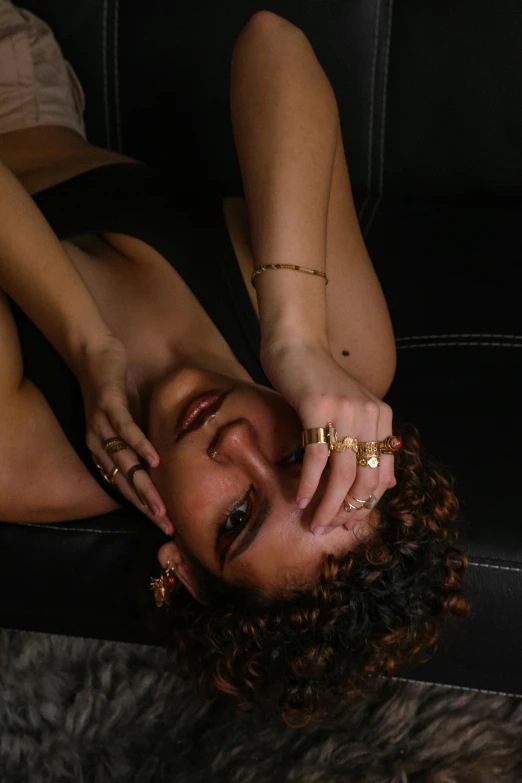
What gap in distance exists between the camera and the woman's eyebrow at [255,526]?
1.17 meters

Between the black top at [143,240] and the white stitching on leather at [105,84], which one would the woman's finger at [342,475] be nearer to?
the black top at [143,240]

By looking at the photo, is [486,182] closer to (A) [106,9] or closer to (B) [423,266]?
(B) [423,266]

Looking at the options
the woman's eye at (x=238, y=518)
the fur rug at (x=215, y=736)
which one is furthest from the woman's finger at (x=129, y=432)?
the fur rug at (x=215, y=736)

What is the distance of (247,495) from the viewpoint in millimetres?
1194

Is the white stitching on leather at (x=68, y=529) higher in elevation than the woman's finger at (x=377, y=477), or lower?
lower

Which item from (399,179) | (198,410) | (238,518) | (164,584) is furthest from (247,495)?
(399,179)

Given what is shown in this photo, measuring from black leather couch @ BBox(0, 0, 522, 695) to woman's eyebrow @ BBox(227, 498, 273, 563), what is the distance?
0.28 metres

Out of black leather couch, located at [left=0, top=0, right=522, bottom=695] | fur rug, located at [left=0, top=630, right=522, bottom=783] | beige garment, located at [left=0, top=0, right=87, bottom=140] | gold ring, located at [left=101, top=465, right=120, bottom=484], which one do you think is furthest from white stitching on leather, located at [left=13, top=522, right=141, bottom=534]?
beige garment, located at [left=0, top=0, right=87, bottom=140]

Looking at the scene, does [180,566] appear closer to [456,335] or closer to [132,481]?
[132,481]

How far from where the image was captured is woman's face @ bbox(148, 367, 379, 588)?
3.84ft

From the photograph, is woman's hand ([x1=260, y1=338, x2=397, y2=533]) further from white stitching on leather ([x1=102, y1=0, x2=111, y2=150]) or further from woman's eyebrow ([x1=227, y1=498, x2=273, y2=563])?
white stitching on leather ([x1=102, y1=0, x2=111, y2=150])

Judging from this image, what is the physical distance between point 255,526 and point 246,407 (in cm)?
17

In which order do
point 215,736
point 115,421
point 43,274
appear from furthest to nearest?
1. point 215,736
2. point 43,274
3. point 115,421

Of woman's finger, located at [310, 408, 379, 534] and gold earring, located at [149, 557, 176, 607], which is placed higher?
woman's finger, located at [310, 408, 379, 534]
